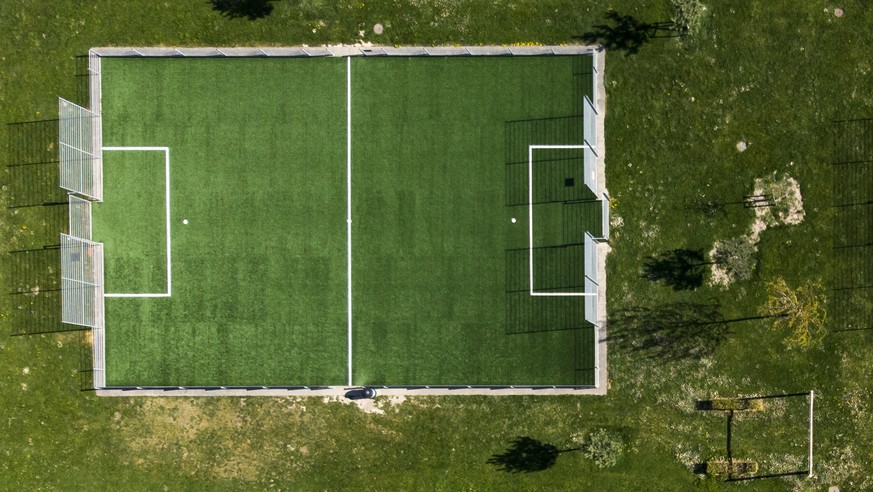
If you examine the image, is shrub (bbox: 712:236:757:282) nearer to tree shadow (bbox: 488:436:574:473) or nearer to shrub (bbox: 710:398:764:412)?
shrub (bbox: 710:398:764:412)

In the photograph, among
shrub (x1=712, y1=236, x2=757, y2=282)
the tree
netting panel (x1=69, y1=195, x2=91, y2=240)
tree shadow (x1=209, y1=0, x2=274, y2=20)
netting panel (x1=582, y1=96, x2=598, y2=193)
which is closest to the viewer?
netting panel (x1=582, y1=96, x2=598, y2=193)

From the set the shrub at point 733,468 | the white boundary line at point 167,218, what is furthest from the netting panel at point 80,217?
the shrub at point 733,468

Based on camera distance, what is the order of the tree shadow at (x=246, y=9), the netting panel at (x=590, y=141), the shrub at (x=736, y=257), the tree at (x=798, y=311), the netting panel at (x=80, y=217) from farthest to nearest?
the tree shadow at (x=246, y=9) < the shrub at (x=736, y=257) < the tree at (x=798, y=311) < the netting panel at (x=80, y=217) < the netting panel at (x=590, y=141)

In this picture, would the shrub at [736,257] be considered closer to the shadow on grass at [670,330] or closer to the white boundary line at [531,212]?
the shadow on grass at [670,330]

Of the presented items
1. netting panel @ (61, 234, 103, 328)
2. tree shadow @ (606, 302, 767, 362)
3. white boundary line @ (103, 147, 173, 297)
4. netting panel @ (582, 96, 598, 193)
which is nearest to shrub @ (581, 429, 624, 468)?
tree shadow @ (606, 302, 767, 362)

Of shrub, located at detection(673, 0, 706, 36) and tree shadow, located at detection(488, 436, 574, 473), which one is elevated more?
shrub, located at detection(673, 0, 706, 36)

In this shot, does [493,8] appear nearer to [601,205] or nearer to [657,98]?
[657,98]

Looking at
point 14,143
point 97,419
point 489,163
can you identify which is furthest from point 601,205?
point 14,143
